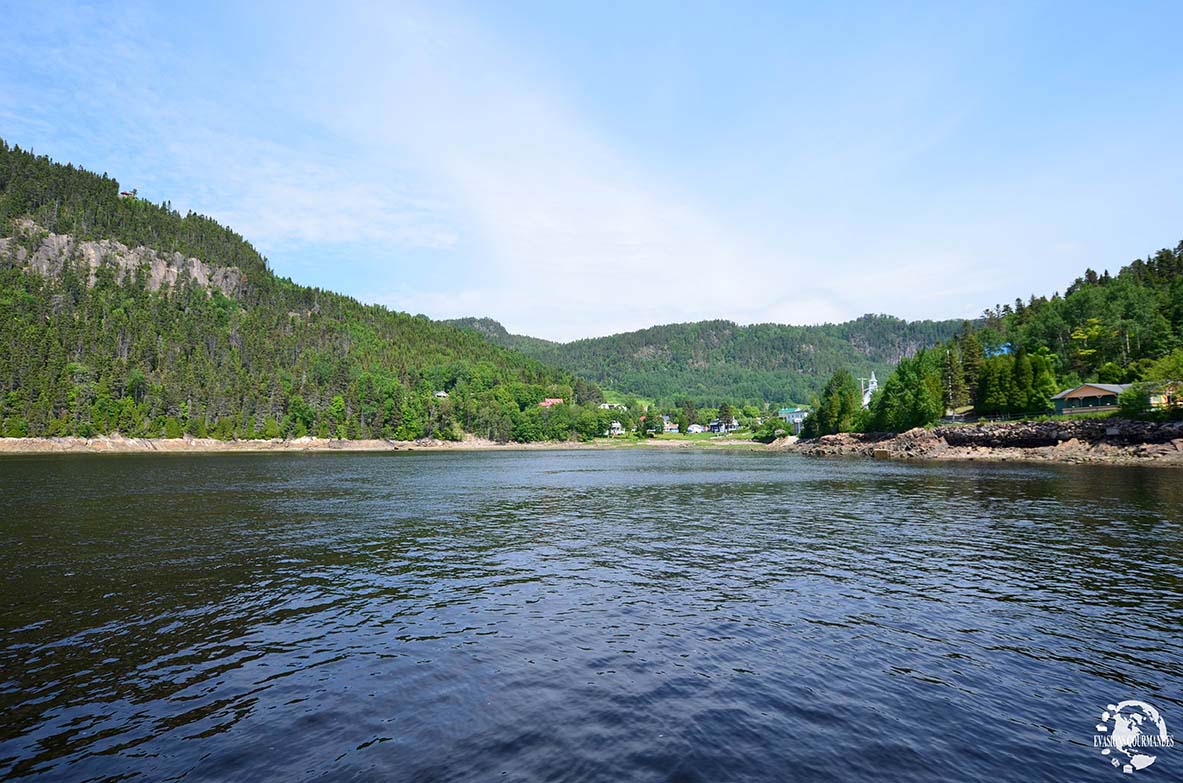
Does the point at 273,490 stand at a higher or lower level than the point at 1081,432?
lower

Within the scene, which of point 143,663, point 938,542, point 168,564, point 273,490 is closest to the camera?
point 143,663

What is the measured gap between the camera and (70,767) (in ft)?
37.4

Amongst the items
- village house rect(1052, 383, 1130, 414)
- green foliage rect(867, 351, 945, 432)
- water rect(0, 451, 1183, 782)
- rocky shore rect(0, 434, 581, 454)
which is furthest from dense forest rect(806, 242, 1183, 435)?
rocky shore rect(0, 434, 581, 454)

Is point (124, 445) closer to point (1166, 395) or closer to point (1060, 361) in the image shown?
point (1166, 395)

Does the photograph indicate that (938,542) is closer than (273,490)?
Yes

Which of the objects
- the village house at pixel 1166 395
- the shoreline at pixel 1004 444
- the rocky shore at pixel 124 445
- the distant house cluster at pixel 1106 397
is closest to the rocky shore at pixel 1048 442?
the shoreline at pixel 1004 444

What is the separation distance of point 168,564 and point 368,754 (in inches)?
922

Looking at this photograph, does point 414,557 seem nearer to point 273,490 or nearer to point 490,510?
Result: point 490,510

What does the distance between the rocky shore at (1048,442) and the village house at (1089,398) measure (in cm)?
1046

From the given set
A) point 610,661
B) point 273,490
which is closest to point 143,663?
point 610,661

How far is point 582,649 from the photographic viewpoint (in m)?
18.0

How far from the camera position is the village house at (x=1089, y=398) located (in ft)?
353

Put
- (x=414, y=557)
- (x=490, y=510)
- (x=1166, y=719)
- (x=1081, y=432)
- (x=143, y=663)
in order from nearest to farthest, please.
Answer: (x=1166, y=719) < (x=143, y=663) < (x=414, y=557) < (x=490, y=510) < (x=1081, y=432)

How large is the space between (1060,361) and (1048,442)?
6737 cm
